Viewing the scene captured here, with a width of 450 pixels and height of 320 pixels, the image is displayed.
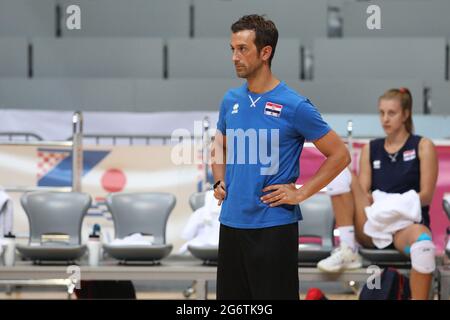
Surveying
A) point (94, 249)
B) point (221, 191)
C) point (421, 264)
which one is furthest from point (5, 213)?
point (221, 191)

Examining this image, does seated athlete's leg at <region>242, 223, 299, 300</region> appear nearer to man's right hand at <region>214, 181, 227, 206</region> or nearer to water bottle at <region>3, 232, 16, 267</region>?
man's right hand at <region>214, 181, 227, 206</region>

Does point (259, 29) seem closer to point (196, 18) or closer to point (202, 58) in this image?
point (202, 58)

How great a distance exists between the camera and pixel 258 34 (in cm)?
302

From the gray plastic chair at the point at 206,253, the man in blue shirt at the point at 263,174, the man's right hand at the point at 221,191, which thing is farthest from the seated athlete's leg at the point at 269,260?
the gray plastic chair at the point at 206,253

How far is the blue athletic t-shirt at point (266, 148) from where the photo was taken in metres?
A: 3.01

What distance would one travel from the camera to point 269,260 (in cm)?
303

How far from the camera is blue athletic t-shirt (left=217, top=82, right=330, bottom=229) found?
3006 mm

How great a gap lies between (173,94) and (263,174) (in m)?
4.83

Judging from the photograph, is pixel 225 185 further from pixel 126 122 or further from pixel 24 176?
pixel 126 122

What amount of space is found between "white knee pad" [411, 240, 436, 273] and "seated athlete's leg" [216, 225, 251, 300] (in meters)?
1.95

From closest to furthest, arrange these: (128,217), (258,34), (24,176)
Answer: (258,34)
(128,217)
(24,176)

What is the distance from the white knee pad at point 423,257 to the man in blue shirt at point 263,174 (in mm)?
1864
